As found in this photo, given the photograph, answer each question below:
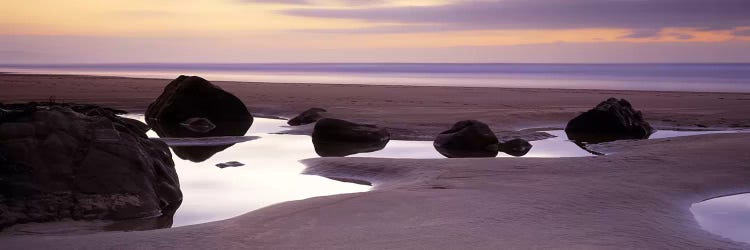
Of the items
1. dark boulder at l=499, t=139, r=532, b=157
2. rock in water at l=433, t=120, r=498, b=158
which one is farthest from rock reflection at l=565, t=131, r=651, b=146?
rock in water at l=433, t=120, r=498, b=158

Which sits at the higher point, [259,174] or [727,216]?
[727,216]

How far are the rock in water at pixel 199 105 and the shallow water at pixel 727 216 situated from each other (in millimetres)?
11101

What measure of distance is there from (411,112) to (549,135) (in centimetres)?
551

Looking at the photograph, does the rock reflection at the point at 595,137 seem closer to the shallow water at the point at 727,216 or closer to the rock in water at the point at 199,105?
the shallow water at the point at 727,216

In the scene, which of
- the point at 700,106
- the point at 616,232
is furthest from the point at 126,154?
the point at 700,106

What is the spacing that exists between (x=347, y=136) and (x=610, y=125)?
199 inches

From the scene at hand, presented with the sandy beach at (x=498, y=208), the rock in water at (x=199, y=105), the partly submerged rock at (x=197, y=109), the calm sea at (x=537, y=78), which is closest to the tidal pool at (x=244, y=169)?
the sandy beach at (x=498, y=208)

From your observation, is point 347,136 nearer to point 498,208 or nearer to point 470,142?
point 470,142

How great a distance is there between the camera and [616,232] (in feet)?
17.0

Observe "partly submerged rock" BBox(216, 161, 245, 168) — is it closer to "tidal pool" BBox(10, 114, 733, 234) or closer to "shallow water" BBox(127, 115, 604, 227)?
"tidal pool" BBox(10, 114, 733, 234)

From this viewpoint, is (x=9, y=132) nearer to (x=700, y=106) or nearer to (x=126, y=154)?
(x=126, y=154)

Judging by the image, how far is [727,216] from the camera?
6.19 meters

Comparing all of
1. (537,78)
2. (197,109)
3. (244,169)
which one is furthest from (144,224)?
(537,78)

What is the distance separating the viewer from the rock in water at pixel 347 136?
11486mm
